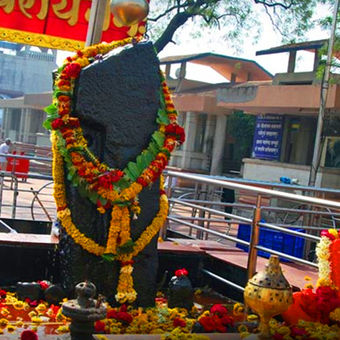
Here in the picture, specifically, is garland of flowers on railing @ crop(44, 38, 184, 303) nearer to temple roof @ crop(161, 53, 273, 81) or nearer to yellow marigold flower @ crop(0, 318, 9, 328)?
yellow marigold flower @ crop(0, 318, 9, 328)

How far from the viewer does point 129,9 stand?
5.30 meters

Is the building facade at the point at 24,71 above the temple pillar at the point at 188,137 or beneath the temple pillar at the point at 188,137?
above

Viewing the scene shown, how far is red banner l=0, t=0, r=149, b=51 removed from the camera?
9828 millimetres

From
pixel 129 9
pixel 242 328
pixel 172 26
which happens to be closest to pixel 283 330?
pixel 242 328

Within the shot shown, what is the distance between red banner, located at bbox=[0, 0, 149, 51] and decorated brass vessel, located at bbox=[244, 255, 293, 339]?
21.8 feet

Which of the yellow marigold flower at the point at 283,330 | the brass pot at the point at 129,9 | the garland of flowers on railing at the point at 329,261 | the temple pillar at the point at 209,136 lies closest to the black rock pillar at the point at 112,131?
the brass pot at the point at 129,9

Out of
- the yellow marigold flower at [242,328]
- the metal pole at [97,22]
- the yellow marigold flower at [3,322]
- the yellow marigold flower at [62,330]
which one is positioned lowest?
the yellow marigold flower at [3,322]

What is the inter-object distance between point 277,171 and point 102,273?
1656cm

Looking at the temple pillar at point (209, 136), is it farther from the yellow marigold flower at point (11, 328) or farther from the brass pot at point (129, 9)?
the yellow marigold flower at point (11, 328)

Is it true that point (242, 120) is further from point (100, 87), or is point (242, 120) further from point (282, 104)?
point (100, 87)

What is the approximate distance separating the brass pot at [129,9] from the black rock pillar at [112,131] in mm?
295

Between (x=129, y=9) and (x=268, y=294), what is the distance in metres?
2.75

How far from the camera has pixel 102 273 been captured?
517 cm

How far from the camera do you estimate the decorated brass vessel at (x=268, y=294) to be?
3740 mm
